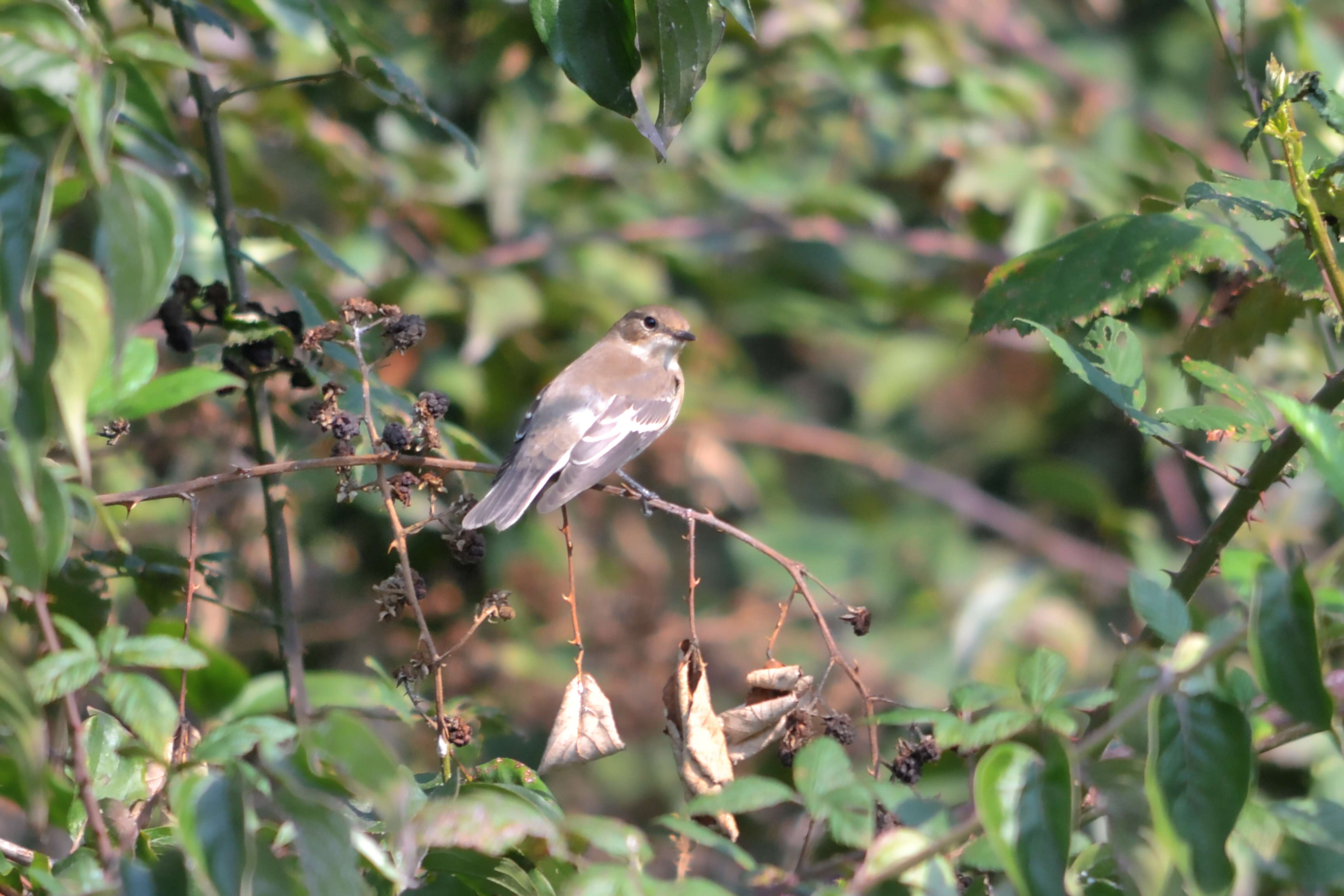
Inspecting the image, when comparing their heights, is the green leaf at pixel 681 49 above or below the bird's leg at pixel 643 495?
above

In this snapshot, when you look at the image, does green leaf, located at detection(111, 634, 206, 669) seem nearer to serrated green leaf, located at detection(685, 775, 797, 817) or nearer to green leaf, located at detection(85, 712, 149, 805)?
green leaf, located at detection(85, 712, 149, 805)

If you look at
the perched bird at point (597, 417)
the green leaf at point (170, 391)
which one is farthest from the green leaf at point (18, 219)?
the perched bird at point (597, 417)

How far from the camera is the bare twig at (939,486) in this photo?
6270 mm

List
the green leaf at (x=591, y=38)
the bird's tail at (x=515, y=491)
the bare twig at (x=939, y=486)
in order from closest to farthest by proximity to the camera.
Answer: the green leaf at (x=591, y=38), the bird's tail at (x=515, y=491), the bare twig at (x=939, y=486)

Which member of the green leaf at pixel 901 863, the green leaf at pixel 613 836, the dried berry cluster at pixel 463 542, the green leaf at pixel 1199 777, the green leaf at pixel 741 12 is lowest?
the dried berry cluster at pixel 463 542

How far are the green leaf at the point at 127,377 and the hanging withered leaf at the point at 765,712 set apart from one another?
3.49 ft

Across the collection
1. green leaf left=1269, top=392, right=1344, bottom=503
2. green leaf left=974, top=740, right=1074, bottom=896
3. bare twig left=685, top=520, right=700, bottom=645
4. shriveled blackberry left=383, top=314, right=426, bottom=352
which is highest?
green leaf left=1269, top=392, right=1344, bottom=503

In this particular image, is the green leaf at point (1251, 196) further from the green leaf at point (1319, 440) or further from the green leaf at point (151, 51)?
the green leaf at point (151, 51)

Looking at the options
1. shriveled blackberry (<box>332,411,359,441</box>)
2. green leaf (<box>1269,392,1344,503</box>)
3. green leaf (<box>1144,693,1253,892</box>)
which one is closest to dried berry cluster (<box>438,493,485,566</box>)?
shriveled blackberry (<box>332,411,359,441</box>)

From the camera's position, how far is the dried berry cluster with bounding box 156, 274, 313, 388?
2.27 metres

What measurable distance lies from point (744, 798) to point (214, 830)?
22.5 inches

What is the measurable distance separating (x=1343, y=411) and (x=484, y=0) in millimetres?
3550

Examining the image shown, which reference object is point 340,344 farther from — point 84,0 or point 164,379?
point 84,0

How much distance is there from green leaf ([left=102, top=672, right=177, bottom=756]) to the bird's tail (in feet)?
6.04
